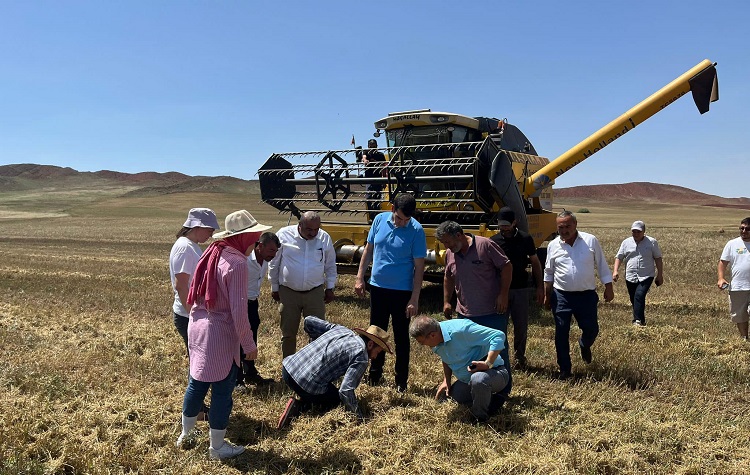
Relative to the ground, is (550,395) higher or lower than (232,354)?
lower

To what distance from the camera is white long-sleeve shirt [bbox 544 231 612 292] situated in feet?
16.8

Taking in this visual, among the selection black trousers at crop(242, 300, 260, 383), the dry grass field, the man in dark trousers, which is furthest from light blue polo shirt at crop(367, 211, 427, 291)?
black trousers at crop(242, 300, 260, 383)

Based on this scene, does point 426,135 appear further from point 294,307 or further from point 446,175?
point 294,307

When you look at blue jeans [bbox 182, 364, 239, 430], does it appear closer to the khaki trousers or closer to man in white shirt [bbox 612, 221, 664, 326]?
the khaki trousers

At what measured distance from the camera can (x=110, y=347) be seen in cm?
628

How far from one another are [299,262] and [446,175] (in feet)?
12.6

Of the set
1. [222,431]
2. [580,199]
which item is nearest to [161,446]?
[222,431]

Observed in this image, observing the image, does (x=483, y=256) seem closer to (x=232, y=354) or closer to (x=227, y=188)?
(x=232, y=354)

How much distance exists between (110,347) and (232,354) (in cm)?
348

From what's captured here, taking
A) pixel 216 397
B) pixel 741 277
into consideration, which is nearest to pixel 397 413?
pixel 216 397

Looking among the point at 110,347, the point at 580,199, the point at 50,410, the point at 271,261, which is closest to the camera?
the point at 50,410

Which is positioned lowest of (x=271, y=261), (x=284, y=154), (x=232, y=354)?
(x=232, y=354)

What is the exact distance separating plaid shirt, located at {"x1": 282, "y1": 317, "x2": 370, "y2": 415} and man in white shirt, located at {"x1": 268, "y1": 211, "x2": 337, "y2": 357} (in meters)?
0.76

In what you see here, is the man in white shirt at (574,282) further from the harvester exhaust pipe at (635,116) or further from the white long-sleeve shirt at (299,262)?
the harvester exhaust pipe at (635,116)
